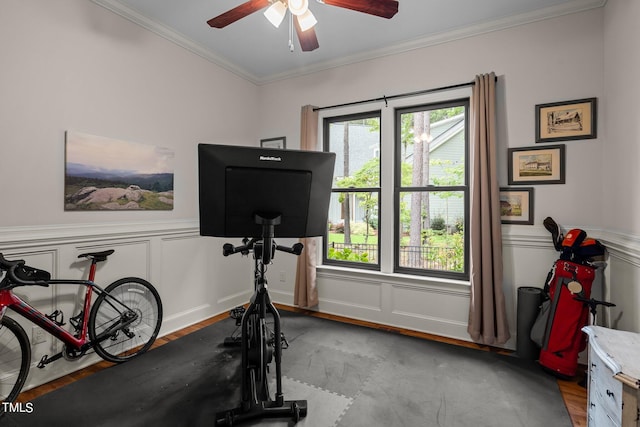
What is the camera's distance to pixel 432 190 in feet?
10.3

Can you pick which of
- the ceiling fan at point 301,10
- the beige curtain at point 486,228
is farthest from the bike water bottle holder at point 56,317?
the beige curtain at point 486,228

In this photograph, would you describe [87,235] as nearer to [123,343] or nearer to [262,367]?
[123,343]

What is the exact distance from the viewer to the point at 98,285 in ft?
8.07

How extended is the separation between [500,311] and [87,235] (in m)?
3.42

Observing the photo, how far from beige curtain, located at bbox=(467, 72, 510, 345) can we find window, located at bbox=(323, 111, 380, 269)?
1.03 meters

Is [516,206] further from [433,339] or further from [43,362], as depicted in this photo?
[43,362]

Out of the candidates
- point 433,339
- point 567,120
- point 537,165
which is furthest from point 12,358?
point 567,120

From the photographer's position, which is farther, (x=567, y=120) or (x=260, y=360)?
(x=567, y=120)

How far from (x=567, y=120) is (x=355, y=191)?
1995mm

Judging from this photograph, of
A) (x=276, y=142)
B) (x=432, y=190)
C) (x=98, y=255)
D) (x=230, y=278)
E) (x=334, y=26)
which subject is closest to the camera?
(x=98, y=255)

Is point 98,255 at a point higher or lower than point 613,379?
higher

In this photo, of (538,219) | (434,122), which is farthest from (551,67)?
(538,219)

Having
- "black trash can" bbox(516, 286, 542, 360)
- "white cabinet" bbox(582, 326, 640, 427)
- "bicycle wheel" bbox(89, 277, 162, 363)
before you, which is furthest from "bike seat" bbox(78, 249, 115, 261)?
"black trash can" bbox(516, 286, 542, 360)

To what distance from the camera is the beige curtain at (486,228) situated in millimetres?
2662
